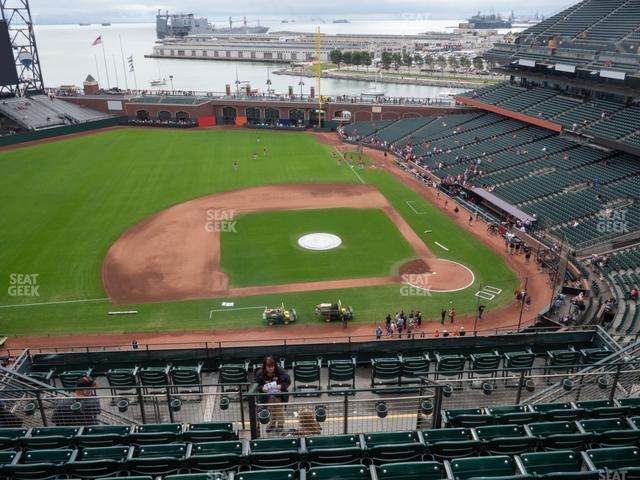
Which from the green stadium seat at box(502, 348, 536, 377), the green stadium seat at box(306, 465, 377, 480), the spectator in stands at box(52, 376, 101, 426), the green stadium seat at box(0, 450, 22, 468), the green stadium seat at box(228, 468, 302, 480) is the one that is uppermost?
the green stadium seat at box(228, 468, 302, 480)

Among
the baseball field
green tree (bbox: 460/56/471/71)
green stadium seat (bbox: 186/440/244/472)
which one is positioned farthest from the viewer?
green tree (bbox: 460/56/471/71)

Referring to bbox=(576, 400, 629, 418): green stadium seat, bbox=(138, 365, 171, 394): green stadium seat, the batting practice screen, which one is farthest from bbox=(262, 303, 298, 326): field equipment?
the batting practice screen

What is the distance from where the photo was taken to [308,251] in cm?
3519

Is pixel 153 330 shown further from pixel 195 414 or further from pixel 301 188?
pixel 301 188

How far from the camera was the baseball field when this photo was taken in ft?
93.5

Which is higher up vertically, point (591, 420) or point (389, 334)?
point (591, 420)

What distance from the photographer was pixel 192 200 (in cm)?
4547

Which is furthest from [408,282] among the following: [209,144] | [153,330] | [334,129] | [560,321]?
[334,129]

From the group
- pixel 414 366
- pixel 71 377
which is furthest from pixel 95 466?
pixel 414 366

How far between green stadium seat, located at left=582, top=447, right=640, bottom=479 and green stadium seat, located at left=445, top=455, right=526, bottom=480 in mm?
1363

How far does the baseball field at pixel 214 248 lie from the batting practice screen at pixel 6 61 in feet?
70.1

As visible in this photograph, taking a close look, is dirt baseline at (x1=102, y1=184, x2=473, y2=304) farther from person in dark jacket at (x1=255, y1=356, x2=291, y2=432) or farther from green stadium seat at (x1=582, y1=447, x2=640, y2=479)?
green stadium seat at (x1=582, y1=447, x2=640, y2=479)

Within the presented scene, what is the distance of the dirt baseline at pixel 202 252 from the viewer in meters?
30.4

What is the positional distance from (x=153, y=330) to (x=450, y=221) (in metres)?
25.6
